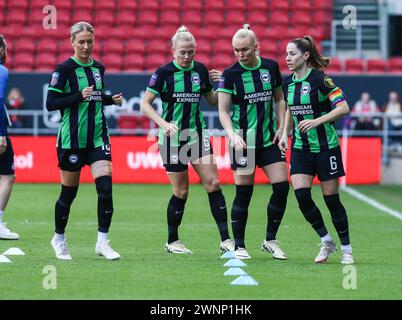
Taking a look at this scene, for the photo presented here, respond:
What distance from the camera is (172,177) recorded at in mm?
10125

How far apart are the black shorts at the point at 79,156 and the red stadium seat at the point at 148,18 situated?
17.3 metres

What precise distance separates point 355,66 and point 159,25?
5.09m

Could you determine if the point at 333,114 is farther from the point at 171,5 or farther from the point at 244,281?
the point at 171,5

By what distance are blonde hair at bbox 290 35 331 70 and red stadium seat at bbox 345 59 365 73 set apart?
51.7 ft

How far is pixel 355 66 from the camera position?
24938mm

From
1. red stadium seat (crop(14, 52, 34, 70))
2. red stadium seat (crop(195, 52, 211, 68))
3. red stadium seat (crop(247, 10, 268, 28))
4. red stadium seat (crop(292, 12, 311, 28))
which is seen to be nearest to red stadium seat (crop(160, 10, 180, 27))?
red stadium seat (crop(195, 52, 211, 68))

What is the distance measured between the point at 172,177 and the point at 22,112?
478 inches

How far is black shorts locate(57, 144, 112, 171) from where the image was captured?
9367mm

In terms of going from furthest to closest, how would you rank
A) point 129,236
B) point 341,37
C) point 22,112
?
point 341,37 → point 22,112 → point 129,236

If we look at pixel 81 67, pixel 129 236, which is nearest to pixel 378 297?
pixel 81 67

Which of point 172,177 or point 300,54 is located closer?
point 300,54

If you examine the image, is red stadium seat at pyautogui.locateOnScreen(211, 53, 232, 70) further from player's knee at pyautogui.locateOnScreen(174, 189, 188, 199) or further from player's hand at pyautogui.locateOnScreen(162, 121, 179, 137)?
player's hand at pyautogui.locateOnScreen(162, 121, 179, 137)

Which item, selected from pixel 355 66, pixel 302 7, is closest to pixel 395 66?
pixel 355 66
